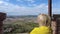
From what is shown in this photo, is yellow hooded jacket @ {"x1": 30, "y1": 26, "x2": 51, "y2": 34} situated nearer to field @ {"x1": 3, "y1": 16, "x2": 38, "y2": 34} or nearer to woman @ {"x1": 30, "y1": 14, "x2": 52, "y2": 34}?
woman @ {"x1": 30, "y1": 14, "x2": 52, "y2": 34}

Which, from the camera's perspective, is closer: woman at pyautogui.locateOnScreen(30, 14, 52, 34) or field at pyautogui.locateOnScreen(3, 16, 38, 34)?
woman at pyautogui.locateOnScreen(30, 14, 52, 34)

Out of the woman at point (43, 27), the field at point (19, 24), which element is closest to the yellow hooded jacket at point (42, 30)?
the woman at point (43, 27)

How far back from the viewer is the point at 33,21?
250 inches

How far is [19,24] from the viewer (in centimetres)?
636

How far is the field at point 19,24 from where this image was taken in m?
6.27

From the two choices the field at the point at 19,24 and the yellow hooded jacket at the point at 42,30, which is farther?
the field at the point at 19,24

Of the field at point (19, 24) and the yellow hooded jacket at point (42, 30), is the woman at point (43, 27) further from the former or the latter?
the field at point (19, 24)

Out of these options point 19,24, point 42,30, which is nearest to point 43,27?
point 42,30

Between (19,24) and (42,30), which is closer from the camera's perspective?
(42,30)

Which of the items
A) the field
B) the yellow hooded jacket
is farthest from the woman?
the field

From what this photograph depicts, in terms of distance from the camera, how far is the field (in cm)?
627

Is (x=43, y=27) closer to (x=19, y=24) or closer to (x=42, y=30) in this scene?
(x=42, y=30)

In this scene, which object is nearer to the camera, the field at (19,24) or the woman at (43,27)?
the woman at (43,27)

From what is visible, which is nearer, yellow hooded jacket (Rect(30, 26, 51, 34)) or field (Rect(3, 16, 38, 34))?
yellow hooded jacket (Rect(30, 26, 51, 34))
